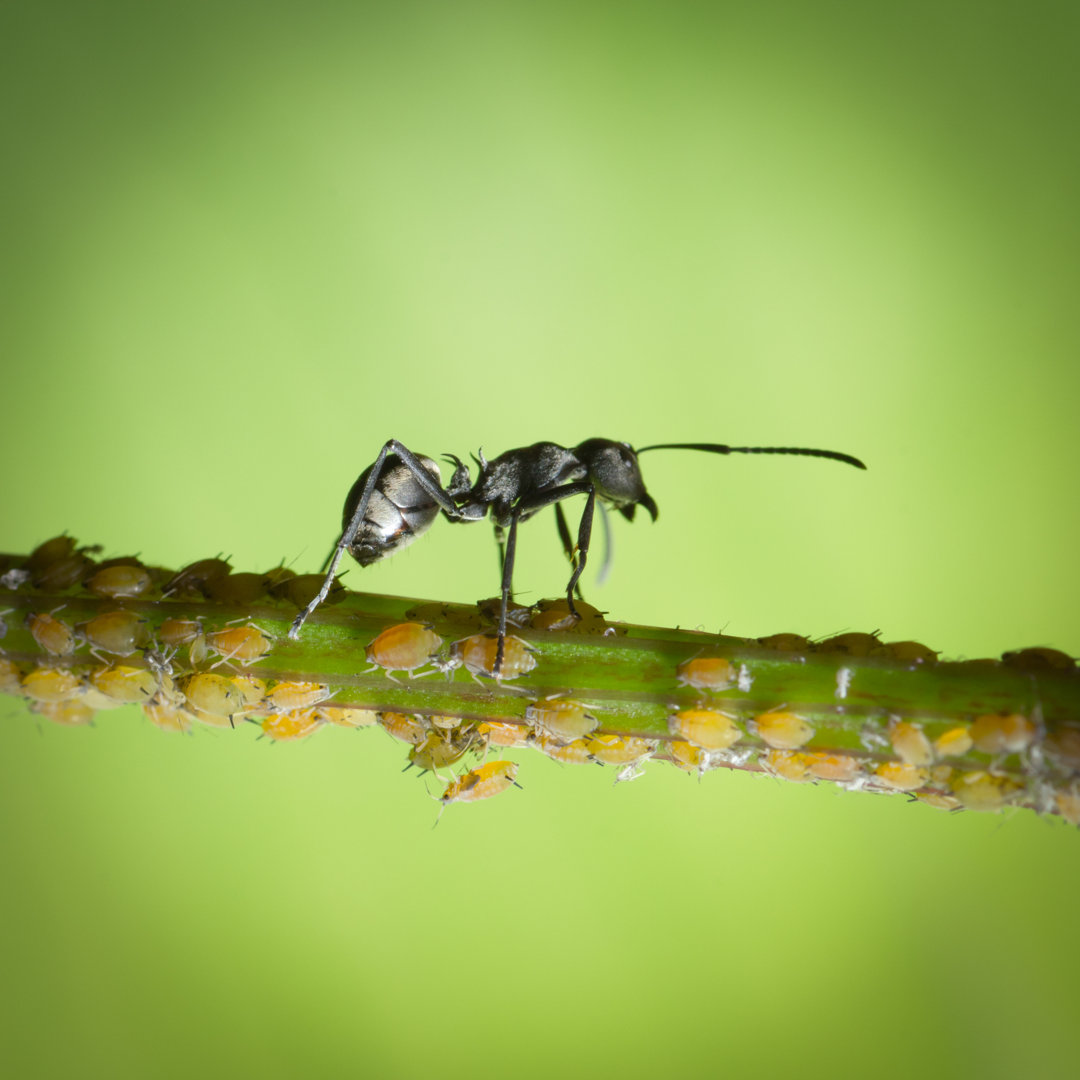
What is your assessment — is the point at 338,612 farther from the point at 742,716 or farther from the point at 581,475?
the point at 581,475

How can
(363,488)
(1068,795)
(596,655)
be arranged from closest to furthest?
(1068,795), (596,655), (363,488)

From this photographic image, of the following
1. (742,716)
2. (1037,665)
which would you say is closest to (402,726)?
(742,716)

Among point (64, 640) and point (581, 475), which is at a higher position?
point (581, 475)

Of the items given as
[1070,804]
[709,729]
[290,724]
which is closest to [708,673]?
[709,729]

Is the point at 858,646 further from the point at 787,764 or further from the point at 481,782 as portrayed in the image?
the point at 481,782

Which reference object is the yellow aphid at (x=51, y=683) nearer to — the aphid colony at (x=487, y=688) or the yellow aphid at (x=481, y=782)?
the aphid colony at (x=487, y=688)

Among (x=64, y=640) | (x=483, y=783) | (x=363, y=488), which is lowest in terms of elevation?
(x=483, y=783)

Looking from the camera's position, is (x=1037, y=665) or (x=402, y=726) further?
(x=402, y=726)
